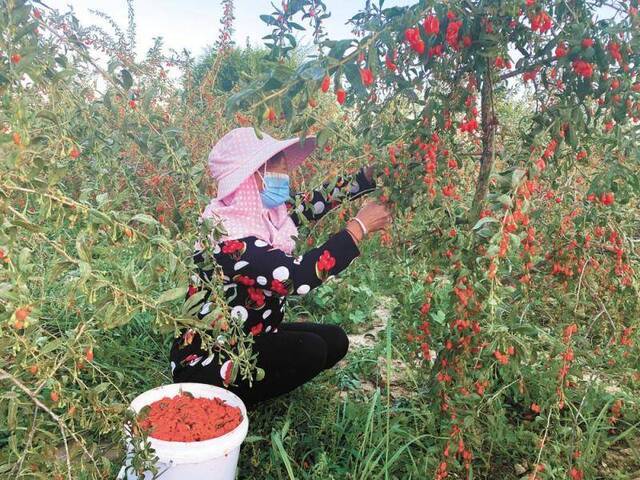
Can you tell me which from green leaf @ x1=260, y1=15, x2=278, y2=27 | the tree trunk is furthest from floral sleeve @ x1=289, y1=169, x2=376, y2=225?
green leaf @ x1=260, y1=15, x2=278, y2=27

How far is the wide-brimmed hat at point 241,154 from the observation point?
1.90m

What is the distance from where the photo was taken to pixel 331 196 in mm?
2014

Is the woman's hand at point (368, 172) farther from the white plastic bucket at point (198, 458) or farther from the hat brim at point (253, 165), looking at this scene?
A: the white plastic bucket at point (198, 458)

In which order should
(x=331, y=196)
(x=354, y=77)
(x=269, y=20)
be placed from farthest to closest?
(x=331, y=196) < (x=269, y=20) < (x=354, y=77)

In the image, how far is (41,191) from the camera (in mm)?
1036

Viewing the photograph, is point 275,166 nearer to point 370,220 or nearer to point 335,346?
point 370,220

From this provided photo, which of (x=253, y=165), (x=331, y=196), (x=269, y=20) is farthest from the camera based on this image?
(x=331, y=196)

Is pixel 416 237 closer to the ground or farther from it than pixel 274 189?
closer to the ground

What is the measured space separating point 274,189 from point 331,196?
20 cm

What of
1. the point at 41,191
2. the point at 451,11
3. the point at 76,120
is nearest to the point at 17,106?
the point at 41,191

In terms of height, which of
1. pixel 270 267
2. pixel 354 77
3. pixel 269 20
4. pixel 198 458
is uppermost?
pixel 269 20

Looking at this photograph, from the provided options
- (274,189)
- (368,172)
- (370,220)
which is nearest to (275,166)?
(274,189)

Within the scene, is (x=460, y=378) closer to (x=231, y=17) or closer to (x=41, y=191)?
(x=41, y=191)

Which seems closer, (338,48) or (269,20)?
(338,48)
